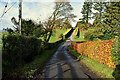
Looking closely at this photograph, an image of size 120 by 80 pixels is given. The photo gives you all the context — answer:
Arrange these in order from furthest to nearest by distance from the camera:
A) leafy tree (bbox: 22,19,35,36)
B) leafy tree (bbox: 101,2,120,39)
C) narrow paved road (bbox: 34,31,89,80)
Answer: leafy tree (bbox: 101,2,120,39)
leafy tree (bbox: 22,19,35,36)
narrow paved road (bbox: 34,31,89,80)

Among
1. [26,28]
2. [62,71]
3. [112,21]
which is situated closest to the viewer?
[62,71]

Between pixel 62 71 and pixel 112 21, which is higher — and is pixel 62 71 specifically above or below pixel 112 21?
below

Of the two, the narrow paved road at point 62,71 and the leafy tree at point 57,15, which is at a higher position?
the leafy tree at point 57,15

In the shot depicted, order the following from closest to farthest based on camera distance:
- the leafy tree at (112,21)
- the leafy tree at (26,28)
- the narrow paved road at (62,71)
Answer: the narrow paved road at (62,71) < the leafy tree at (26,28) < the leafy tree at (112,21)

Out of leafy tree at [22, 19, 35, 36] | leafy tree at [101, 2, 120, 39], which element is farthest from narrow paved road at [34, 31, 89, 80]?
leafy tree at [101, 2, 120, 39]

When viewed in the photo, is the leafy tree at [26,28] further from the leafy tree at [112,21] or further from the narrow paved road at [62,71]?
the leafy tree at [112,21]

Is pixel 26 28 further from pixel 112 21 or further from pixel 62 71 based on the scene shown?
pixel 112 21

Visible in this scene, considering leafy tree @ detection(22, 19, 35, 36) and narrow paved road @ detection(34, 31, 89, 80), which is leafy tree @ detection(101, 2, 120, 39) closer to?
narrow paved road @ detection(34, 31, 89, 80)

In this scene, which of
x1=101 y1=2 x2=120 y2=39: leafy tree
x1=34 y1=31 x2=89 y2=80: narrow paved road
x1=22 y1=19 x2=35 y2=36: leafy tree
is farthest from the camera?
x1=101 y1=2 x2=120 y2=39: leafy tree

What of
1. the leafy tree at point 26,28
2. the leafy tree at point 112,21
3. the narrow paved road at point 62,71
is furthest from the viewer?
the leafy tree at point 112,21

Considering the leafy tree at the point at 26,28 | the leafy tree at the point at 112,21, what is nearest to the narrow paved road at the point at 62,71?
the leafy tree at the point at 26,28

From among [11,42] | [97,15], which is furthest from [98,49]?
[97,15]

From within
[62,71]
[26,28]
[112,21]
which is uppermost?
[112,21]

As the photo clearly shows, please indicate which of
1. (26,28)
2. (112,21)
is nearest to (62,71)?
(26,28)
